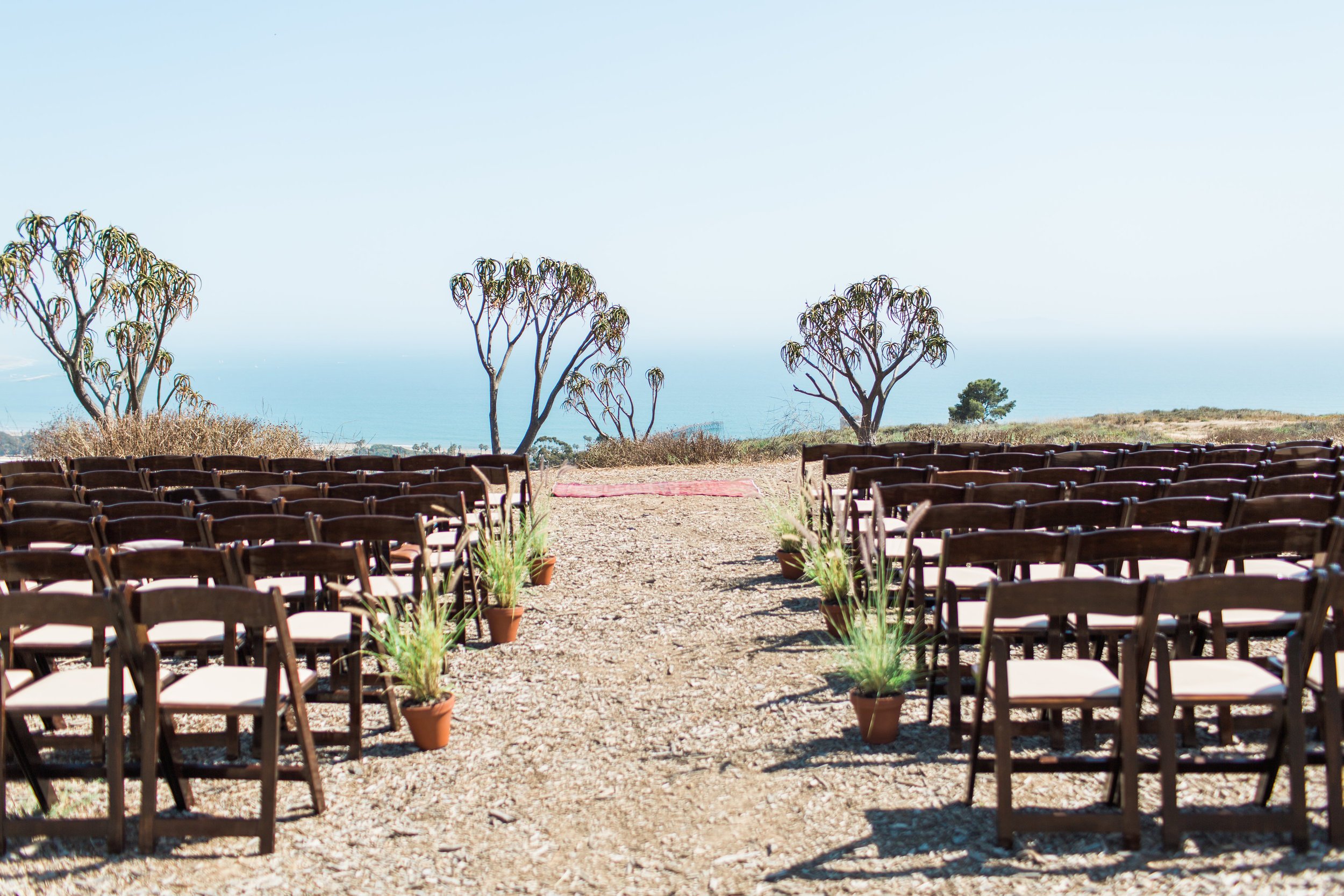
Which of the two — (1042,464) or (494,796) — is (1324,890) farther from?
(1042,464)

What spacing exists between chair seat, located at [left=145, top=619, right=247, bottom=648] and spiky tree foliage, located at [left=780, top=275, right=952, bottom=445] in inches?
700

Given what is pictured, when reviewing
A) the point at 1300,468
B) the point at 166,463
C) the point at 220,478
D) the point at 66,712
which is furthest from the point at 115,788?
the point at 1300,468

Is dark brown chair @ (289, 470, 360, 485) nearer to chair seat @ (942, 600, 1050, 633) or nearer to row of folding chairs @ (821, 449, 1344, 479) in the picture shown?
row of folding chairs @ (821, 449, 1344, 479)

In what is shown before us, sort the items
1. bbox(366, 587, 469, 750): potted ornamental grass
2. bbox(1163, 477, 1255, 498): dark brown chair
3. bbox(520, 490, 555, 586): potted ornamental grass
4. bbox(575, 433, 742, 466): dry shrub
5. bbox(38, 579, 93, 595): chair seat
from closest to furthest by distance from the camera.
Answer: bbox(366, 587, 469, 750): potted ornamental grass, bbox(38, 579, 93, 595): chair seat, bbox(1163, 477, 1255, 498): dark brown chair, bbox(520, 490, 555, 586): potted ornamental grass, bbox(575, 433, 742, 466): dry shrub

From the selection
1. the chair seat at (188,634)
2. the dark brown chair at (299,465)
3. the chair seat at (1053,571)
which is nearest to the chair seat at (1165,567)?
the chair seat at (1053,571)

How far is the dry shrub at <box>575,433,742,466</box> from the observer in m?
16.5

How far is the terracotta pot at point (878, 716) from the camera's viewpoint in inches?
161

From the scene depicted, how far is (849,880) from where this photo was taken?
310 cm

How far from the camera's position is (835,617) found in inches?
223

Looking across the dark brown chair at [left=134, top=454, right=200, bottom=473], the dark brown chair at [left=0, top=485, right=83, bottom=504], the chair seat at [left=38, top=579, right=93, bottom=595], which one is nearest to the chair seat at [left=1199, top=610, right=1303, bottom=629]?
the chair seat at [left=38, top=579, right=93, bottom=595]

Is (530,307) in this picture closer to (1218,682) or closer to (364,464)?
(364,464)

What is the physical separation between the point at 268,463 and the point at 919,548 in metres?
6.56

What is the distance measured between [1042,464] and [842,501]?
2.25 meters

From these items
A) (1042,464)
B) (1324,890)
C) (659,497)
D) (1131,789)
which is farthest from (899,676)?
(659,497)
